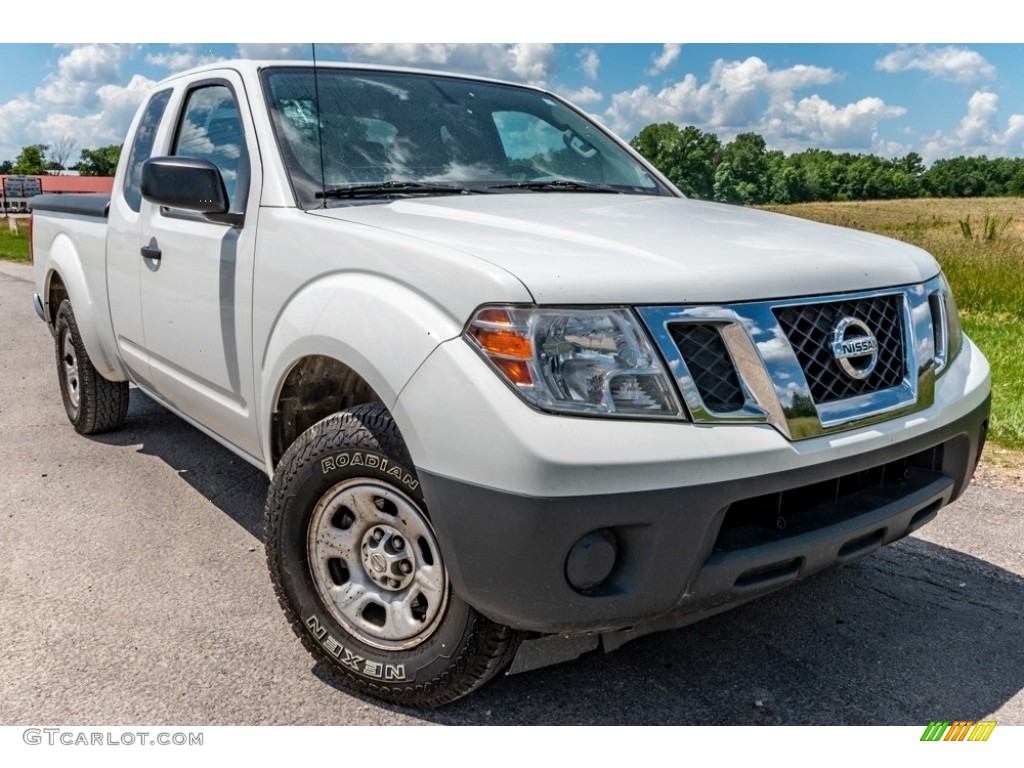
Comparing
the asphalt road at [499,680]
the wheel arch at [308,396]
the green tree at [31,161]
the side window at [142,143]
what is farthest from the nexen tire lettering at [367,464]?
the green tree at [31,161]

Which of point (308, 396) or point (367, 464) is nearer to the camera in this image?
point (367, 464)

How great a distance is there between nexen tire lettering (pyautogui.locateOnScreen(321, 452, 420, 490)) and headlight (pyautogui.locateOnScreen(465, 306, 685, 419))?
42 cm

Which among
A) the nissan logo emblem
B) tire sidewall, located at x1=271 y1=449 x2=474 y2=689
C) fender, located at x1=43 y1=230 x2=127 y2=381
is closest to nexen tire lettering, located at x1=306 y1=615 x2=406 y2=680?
tire sidewall, located at x1=271 y1=449 x2=474 y2=689

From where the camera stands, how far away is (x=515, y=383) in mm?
2051

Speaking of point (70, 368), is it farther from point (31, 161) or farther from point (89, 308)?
point (31, 161)

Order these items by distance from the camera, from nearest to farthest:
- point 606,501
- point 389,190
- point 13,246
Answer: point 606,501, point 389,190, point 13,246

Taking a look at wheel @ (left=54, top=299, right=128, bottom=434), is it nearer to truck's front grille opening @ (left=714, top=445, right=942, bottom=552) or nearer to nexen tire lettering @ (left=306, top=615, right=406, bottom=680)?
nexen tire lettering @ (left=306, top=615, right=406, bottom=680)

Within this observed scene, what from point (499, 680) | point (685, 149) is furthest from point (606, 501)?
point (685, 149)

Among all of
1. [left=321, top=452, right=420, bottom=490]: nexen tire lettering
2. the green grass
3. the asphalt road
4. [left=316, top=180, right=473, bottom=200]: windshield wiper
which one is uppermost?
[left=316, top=180, right=473, bottom=200]: windshield wiper

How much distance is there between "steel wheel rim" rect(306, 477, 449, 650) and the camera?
238cm
